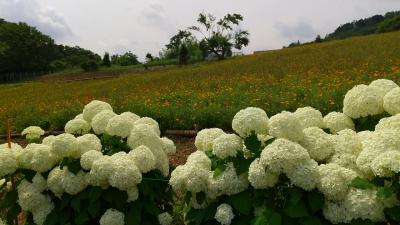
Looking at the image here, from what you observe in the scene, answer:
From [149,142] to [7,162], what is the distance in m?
1.14

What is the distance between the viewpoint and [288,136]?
121 inches

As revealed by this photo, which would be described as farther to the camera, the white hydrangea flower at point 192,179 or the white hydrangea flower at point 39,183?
the white hydrangea flower at point 39,183

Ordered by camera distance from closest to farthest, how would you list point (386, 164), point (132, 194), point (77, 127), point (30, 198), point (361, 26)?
point (386, 164)
point (132, 194)
point (30, 198)
point (77, 127)
point (361, 26)

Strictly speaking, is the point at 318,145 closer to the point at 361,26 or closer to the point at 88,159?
the point at 88,159

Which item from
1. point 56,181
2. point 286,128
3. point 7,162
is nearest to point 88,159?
point 56,181

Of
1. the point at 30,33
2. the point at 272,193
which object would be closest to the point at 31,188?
the point at 272,193

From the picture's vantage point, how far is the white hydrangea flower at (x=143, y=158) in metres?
3.51

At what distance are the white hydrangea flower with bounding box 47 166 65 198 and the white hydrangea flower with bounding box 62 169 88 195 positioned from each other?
94mm

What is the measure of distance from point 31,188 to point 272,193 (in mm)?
1966

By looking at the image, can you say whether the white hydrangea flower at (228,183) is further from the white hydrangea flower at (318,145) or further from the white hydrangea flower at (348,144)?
the white hydrangea flower at (348,144)

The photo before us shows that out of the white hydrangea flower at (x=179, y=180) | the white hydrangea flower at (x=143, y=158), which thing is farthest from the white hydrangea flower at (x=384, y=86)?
the white hydrangea flower at (x=143, y=158)

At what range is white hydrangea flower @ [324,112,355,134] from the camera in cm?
377

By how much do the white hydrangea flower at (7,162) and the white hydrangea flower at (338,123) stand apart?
8.25 ft

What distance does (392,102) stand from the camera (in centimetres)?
348
